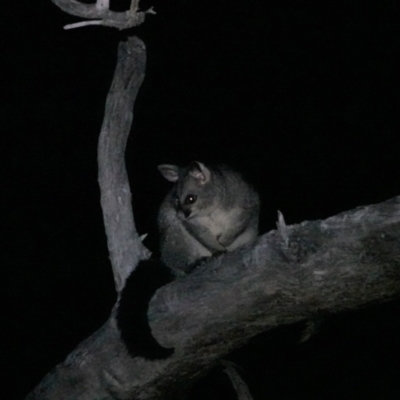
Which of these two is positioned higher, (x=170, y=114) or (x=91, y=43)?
(x=91, y=43)

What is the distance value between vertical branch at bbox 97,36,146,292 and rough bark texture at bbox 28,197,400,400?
483 mm

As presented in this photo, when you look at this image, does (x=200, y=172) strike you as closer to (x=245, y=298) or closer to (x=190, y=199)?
(x=190, y=199)

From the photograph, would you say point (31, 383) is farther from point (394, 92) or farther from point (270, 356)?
point (394, 92)

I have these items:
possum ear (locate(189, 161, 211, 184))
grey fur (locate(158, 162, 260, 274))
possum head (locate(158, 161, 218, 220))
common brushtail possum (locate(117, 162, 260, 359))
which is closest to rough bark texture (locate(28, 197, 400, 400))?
common brushtail possum (locate(117, 162, 260, 359))

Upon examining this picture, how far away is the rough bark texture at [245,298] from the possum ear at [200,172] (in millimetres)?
1769

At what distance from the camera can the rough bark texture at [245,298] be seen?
237 cm

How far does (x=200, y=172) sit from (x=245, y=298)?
2.18 m

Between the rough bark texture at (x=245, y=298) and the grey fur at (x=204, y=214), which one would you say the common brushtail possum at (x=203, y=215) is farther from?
the rough bark texture at (x=245, y=298)

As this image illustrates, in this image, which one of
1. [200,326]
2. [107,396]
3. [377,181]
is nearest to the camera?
[200,326]

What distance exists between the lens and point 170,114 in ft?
25.0

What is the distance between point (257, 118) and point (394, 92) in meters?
1.59

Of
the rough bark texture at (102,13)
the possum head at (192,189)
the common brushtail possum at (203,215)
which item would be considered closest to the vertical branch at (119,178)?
the common brushtail possum at (203,215)

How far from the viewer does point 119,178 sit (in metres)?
3.76

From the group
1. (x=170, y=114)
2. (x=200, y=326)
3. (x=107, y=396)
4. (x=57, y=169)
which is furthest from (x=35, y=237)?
(x=200, y=326)
